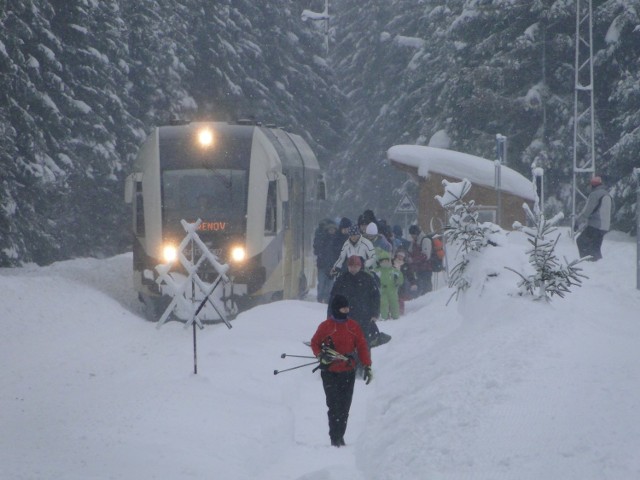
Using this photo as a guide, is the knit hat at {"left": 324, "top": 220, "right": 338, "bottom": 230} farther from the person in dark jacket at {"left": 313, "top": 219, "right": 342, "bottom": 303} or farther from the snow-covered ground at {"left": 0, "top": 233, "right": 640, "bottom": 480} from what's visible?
the snow-covered ground at {"left": 0, "top": 233, "right": 640, "bottom": 480}

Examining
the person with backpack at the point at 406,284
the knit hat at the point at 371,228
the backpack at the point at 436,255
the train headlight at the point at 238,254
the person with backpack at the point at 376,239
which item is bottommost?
the person with backpack at the point at 406,284

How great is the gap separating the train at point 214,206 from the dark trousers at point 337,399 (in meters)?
8.28

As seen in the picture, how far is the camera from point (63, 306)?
17359mm

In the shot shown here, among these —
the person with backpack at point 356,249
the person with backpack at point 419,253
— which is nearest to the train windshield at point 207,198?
the person with backpack at point 356,249

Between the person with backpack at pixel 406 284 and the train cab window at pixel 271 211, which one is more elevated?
the train cab window at pixel 271 211

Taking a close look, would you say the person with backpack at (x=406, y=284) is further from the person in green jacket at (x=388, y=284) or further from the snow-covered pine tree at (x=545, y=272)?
the snow-covered pine tree at (x=545, y=272)

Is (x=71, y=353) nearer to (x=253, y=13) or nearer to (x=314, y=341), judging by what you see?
(x=314, y=341)

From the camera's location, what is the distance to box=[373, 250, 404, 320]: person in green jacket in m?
17.6

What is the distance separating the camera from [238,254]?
59.7 ft

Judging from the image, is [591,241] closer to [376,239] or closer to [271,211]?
[376,239]

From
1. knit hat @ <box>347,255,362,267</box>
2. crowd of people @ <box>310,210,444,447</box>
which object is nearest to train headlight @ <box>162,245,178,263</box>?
crowd of people @ <box>310,210,444,447</box>

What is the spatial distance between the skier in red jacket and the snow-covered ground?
291mm

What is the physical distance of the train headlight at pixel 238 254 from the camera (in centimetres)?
1815

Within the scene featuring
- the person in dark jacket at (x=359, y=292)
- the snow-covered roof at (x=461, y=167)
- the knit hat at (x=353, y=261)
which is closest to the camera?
the knit hat at (x=353, y=261)
